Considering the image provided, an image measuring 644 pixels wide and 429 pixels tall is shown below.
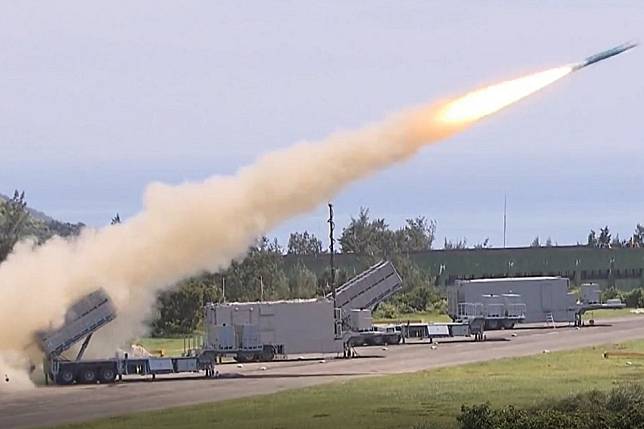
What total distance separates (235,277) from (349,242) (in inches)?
1322

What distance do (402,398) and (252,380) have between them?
32.6 ft

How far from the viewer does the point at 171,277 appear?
4769 cm

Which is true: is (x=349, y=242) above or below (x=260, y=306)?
above

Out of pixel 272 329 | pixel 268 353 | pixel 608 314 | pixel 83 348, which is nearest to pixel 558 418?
pixel 83 348

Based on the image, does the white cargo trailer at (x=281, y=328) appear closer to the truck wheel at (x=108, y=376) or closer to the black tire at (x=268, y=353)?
the black tire at (x=268, y=353)

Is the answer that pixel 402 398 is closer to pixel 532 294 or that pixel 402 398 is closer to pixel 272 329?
pixel 272 329

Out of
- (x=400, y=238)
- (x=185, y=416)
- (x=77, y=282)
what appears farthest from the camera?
(x=400, y=238)

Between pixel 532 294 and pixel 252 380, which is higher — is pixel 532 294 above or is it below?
above

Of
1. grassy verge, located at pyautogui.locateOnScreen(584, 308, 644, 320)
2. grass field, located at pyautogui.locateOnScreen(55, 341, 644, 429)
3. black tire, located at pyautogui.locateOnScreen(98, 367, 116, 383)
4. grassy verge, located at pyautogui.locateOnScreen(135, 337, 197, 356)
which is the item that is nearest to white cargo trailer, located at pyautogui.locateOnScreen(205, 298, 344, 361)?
grassy verge, located at pyautogui.locateOnScreen(135, 337, 197, 356)

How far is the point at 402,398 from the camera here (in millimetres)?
35094

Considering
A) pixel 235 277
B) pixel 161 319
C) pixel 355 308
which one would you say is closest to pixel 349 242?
pixel 235 277

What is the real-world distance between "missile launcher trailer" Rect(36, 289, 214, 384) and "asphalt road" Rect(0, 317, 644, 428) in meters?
0.59

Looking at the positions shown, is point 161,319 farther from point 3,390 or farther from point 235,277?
point 3,390

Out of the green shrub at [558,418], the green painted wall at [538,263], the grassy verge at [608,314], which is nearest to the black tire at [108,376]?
the green shrub at [558,418]
